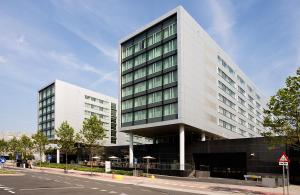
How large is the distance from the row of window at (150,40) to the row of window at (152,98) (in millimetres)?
9992

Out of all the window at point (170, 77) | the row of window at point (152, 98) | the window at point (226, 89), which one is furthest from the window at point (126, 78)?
the window at point (226, 89)

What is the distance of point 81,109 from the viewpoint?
125188mm

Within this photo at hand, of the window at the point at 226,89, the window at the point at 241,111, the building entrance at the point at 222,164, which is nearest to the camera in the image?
the building entrance at the point at 222,164

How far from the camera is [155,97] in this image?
67.1 m

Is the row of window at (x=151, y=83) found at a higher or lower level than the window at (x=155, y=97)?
higher

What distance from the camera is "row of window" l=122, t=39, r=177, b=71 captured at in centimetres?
6456

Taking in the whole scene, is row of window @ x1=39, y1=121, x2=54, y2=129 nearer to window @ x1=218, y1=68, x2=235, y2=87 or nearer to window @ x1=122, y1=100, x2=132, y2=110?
window @ x1=122, y1=100, x2=132, y2=110

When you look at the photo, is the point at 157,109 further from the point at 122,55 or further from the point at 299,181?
the point at 299,181

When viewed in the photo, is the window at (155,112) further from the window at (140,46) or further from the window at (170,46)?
the window at (140,46)

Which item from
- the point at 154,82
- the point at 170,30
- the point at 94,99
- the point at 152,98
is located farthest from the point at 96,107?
the point at 170,30

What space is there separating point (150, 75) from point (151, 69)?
1.18m

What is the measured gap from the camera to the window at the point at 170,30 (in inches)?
2530

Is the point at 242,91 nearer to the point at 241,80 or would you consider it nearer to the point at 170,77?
the point at 241,80

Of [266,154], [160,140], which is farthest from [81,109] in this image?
[266,154]
